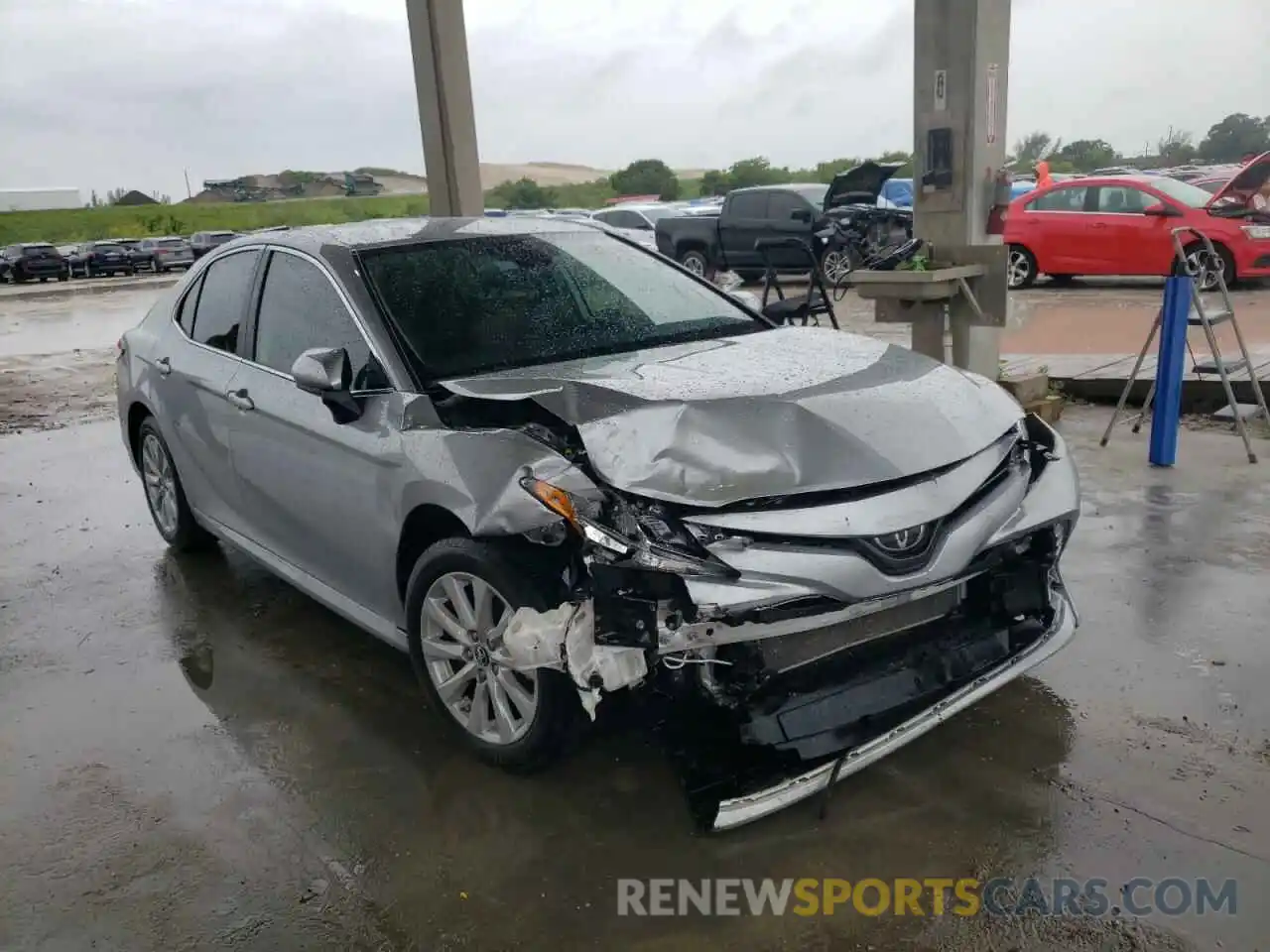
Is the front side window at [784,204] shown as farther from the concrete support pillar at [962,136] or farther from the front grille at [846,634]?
the front grille at [846,634]

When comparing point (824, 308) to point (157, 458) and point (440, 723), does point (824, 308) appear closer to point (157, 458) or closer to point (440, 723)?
point (157, 458)

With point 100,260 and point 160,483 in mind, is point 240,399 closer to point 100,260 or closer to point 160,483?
point 160,483

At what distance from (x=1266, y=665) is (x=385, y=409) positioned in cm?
305

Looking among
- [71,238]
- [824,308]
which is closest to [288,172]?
[71,238]

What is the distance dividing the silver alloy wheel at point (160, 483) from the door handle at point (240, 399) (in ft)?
3.48

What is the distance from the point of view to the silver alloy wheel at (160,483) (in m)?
5.13

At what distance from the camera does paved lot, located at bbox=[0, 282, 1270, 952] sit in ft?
8.47

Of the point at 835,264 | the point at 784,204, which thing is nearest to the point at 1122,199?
the point at 835,264

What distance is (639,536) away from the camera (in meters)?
2.64

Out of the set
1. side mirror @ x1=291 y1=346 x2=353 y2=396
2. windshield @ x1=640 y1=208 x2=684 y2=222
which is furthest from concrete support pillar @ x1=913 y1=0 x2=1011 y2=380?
windshield @ x1=640 y1=208 x2=684 y2=222

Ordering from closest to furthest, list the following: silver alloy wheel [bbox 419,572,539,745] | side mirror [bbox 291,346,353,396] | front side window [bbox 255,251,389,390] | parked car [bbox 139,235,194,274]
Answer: silver alloy wheel [bbox 419,572,539,745]
side mirror [bbox 291,346,353,396]
front side window [bbox 255,251,389,390]
parked car [bbox 139,235,194,274]

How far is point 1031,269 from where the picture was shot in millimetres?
13695

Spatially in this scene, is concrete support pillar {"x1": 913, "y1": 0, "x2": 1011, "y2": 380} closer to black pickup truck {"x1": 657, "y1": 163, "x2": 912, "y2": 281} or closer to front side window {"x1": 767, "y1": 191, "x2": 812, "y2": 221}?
black pickup truck {"x1": 657, "y1": 163, "x2": 912, "y2": 281}

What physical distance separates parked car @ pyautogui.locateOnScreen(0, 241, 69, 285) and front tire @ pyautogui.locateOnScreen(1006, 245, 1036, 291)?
2968cm
